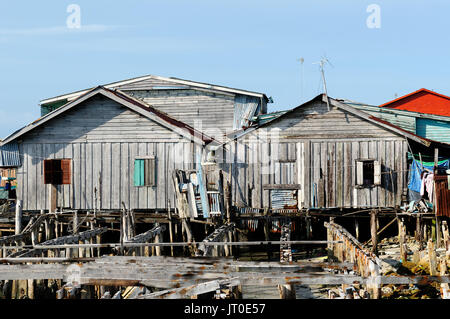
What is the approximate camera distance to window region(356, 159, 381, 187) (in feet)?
88.2

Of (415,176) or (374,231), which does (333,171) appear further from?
(374,231)

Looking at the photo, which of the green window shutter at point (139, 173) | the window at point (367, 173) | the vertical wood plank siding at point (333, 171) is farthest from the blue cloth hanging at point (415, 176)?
the green window shutter at point (139, 173)

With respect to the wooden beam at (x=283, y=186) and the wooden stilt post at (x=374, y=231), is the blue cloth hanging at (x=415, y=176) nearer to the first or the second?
the wooden stilt post at (x=374, y=231)

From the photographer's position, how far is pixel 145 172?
27.4 m

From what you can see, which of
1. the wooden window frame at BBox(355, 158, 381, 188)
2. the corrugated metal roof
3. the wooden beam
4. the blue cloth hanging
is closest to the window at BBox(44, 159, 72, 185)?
the corrugated metal roof

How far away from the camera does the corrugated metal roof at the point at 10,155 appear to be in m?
27.4

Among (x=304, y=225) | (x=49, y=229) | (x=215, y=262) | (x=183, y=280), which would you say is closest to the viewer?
(x=183, y=280)

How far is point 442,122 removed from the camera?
3447 cm

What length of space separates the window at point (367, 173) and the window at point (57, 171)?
11.8 metres

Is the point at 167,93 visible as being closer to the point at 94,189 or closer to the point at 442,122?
the point at 94,189

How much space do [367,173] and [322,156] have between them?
1.97 meters

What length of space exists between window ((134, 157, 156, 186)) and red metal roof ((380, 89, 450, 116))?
19444 mm

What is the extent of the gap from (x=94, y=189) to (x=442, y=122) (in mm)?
18188
